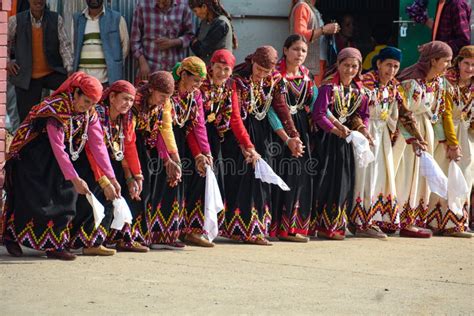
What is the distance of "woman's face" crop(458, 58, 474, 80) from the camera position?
1075 cm

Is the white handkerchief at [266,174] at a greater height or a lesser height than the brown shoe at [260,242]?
greater

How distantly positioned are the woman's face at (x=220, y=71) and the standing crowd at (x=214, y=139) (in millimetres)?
11

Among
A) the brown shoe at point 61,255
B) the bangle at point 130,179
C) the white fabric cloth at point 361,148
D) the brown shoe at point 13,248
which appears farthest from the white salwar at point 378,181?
the brown shoe at point 13,248

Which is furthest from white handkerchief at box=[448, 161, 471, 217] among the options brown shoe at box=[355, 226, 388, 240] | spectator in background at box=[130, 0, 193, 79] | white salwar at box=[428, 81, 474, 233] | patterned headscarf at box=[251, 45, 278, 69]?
spectator in background at box=[130, 0, 193, 79]

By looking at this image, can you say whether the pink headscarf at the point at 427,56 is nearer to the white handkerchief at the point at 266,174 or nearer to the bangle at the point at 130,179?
the white handkerchief at the point at 266,174

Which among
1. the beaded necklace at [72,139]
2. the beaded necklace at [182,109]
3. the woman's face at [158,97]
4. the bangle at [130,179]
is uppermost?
the woman's face at [158,97]

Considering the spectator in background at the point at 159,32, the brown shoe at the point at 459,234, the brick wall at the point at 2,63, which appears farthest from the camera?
the spectator in background at the point at 159,32

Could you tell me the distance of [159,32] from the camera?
11.7 meters

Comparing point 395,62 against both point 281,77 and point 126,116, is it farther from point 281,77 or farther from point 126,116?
point 126,116

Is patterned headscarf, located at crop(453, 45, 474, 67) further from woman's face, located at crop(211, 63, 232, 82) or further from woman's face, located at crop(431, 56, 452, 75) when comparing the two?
woman's face, located at crop(211, 63, 232, 82)

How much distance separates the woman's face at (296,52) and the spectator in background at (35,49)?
254cm

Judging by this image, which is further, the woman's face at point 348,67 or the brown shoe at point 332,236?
the brown shoe at point 332,236

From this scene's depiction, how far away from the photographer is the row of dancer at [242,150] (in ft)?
28.5

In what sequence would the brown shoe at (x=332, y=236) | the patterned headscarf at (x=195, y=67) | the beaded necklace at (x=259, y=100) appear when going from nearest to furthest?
the patterned headscarf at (x=195, y=67) → the beaded necklace at (x=259, y=100) → the brown shoe at (x=332, y=236)
